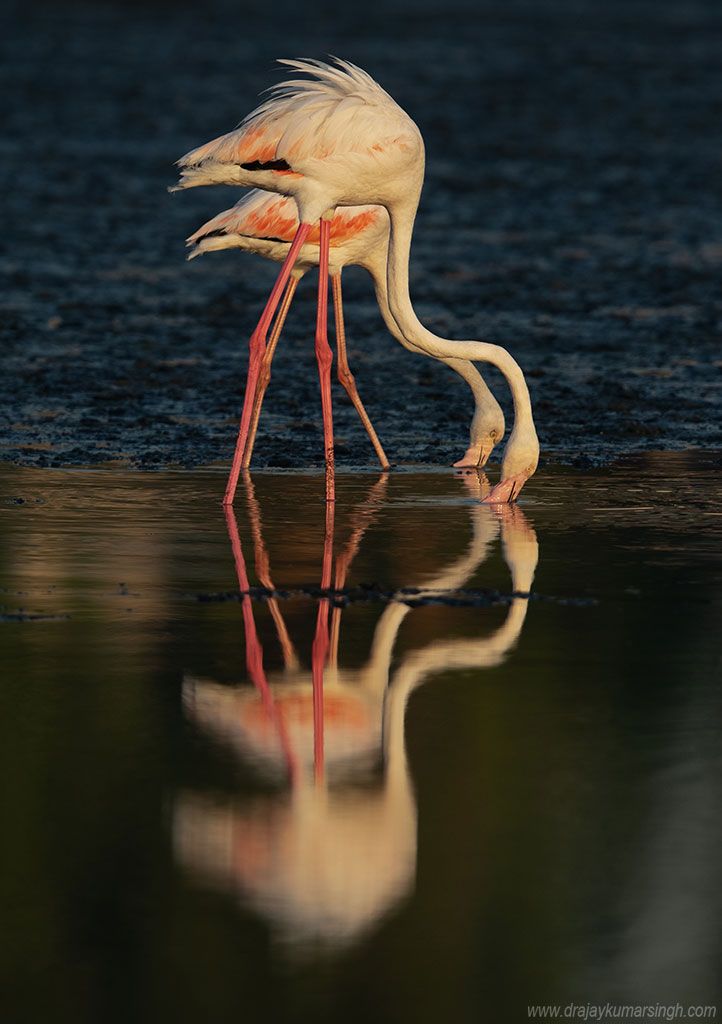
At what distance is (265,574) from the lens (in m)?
7.43

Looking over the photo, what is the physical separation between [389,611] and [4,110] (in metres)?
22.8

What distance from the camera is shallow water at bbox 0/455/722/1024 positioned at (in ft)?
13.4

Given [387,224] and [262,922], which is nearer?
[262,922]

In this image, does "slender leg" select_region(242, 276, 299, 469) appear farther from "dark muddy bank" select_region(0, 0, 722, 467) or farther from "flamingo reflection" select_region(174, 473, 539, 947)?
"flamingo reflection" select_region(174, 473, 539, 947)

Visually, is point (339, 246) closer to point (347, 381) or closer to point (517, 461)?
point (347, 381)

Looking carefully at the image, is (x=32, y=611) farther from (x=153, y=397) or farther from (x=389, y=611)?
(x=153, y=397)

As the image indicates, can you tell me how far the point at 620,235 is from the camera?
61.9ft

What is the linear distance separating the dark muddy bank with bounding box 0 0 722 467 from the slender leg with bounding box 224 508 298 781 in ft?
7.97

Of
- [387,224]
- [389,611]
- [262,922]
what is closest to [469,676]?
[389,611]

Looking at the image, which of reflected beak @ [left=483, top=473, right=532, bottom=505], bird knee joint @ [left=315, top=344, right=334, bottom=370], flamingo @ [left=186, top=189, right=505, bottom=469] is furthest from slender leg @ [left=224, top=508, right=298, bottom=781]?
flamingo @ [left=186, top=189, right=505, bottom=469]

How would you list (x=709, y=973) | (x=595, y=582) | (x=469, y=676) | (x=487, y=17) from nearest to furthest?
1. (x=709, y=973)
2. (x=469, y=676)
3. (x=595, y=582)
4. (x=487, y=17)

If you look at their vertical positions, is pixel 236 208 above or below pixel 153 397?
above

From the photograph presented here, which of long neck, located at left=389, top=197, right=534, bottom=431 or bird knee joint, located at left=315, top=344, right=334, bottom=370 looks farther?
bird knee joint, located at left=315, top=344, right=334, bottom=370

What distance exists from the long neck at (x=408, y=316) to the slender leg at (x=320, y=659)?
1560 millimetres
